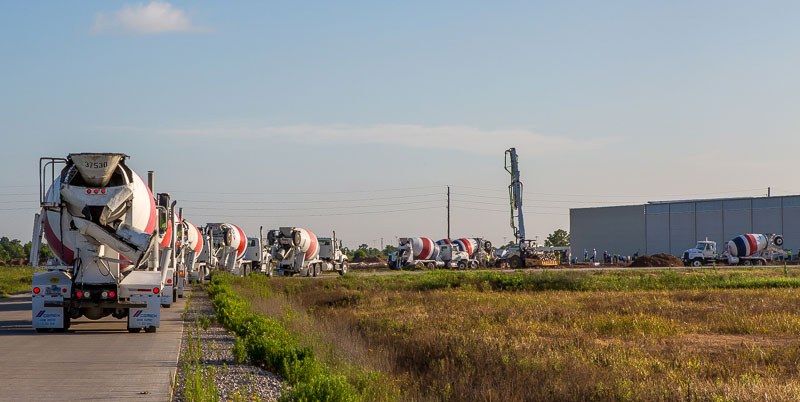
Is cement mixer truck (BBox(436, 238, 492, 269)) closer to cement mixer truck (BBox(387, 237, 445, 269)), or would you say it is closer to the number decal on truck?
cement mixer truck (BBox(387, 237, 445, 269))

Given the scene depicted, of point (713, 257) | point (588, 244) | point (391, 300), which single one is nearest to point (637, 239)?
point (588, 244)

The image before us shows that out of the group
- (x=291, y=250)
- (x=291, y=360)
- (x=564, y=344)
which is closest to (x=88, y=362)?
(x=291, y=360)

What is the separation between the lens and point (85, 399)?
13406mm

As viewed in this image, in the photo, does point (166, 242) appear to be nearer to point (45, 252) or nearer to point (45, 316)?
point (45, 252)

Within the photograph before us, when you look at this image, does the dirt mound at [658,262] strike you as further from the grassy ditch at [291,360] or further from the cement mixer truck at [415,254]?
the grassy ditch at [291,360]

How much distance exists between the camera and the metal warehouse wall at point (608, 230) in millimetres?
117375

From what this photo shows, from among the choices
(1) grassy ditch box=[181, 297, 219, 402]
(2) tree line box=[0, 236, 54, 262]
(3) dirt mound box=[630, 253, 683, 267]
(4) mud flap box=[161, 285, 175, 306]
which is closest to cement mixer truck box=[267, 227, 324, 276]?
(4) mud flap box=[161, 285, 175, 306]

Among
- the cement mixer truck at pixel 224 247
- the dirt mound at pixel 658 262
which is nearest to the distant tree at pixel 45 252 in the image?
the cement mixer truck at pixel 224 247

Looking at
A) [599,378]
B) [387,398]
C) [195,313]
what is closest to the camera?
[387,398]

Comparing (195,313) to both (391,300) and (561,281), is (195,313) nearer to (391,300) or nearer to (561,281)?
(391,300)

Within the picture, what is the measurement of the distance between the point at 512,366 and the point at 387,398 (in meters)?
3.15

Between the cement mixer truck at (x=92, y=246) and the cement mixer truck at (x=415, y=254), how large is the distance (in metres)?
64.2

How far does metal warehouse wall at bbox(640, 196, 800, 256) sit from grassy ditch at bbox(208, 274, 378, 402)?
294 ft

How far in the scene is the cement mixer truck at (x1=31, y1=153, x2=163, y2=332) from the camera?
24.0m
